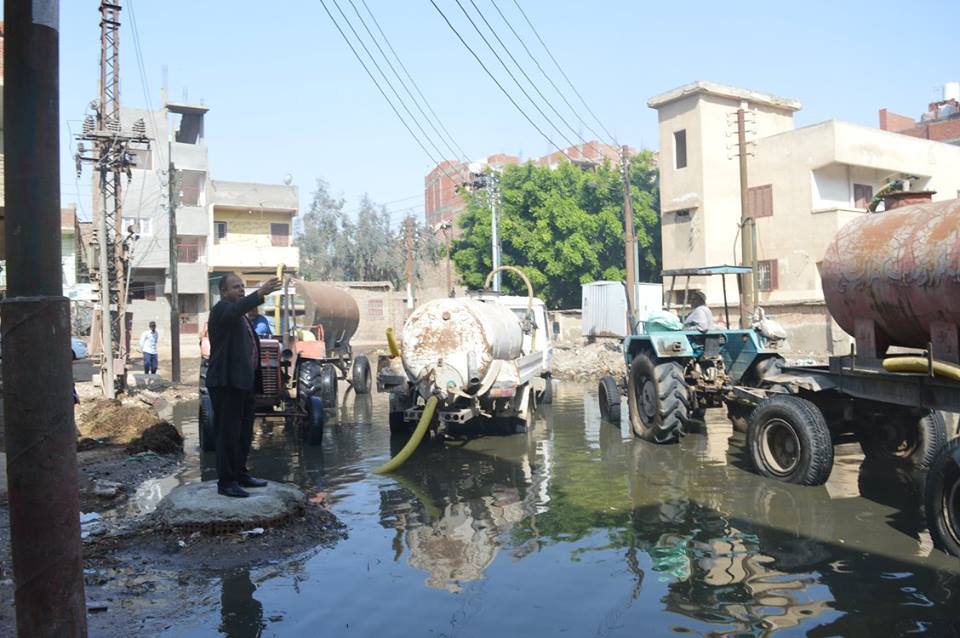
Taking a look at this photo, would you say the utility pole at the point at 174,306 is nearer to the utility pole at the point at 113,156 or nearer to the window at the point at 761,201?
the utility pole at the point at 113,156

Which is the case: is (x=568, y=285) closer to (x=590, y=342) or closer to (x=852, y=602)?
(x=590, y=342)

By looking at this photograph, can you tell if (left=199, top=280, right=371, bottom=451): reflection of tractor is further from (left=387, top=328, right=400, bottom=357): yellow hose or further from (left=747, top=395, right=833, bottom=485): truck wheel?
(left=747, top=395, right=833, bottom=485): truck wheel

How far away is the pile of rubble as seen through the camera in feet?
77.1

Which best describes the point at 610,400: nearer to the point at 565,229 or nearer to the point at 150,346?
the point at 150,346

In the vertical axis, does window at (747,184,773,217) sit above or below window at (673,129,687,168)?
below

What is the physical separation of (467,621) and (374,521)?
2.61m

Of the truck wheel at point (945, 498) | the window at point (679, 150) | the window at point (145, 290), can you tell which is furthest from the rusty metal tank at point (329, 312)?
the window at point (145, 290)

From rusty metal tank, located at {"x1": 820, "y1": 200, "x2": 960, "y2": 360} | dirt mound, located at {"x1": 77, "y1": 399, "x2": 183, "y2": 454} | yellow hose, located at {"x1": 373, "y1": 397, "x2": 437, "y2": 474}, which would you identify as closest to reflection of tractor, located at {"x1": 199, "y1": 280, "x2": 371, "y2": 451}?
dirt mound, located at {"x1": 77, "y1": 399, "x2": 183, "y2": 454}

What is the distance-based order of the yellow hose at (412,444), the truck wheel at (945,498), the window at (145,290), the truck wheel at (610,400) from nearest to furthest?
the truck wheel at (945,498)
the yellow hose at (412,444)
the truck wheel at (610,400)
the window at (145,290)

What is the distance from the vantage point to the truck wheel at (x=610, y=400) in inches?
508

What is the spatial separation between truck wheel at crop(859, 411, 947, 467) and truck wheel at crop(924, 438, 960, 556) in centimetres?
289

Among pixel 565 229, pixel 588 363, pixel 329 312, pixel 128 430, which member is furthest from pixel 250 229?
pixel 128 430

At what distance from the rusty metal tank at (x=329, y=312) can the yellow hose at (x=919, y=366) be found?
1217 cm

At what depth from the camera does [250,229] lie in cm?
4519
